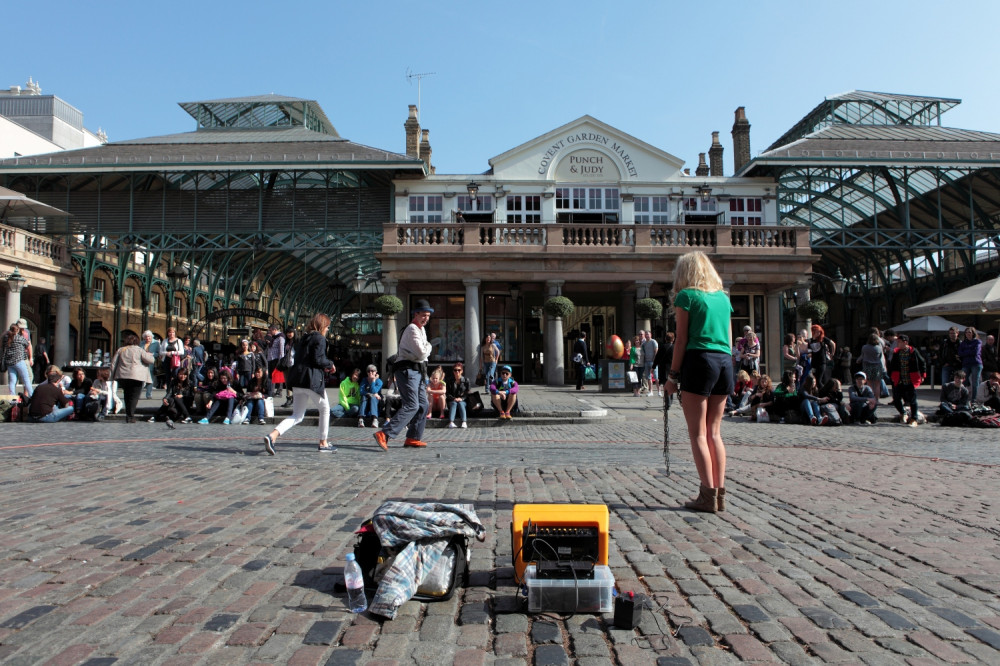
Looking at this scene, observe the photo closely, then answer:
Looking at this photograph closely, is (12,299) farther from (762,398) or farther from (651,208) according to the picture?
(762,398)

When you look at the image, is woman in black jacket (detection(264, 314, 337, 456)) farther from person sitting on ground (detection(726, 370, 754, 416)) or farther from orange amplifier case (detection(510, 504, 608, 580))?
person sitting on ground (detection(726, 370, 754, 416))

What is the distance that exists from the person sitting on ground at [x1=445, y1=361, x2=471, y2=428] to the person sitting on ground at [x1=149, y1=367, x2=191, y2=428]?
16.2ft

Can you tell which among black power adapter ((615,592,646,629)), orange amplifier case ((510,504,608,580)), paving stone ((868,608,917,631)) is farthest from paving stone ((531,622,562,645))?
paving stone ((868,608,917,631))

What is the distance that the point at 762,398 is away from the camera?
14539mm

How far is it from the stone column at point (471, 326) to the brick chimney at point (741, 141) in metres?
13.7

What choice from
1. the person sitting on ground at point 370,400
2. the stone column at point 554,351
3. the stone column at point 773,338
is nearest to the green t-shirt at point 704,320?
the person sitting on ground at point 370,400

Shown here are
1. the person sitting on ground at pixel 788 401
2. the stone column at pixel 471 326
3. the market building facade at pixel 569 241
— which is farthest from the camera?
the market building facade at pixel 569 241

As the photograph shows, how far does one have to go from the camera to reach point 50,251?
29.2 metres

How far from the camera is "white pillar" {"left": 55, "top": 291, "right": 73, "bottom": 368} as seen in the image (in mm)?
28984

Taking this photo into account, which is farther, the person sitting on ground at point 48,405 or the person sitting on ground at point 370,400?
the person sitting on ground at point 48,405

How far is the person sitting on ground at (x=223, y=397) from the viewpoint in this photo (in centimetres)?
1368

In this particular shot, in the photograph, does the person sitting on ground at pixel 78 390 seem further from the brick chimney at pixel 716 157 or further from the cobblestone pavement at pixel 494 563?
the brick chimney at pixel 716 157

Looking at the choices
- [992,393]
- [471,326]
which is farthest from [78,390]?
[992,393]

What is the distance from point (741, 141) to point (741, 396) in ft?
62.2
